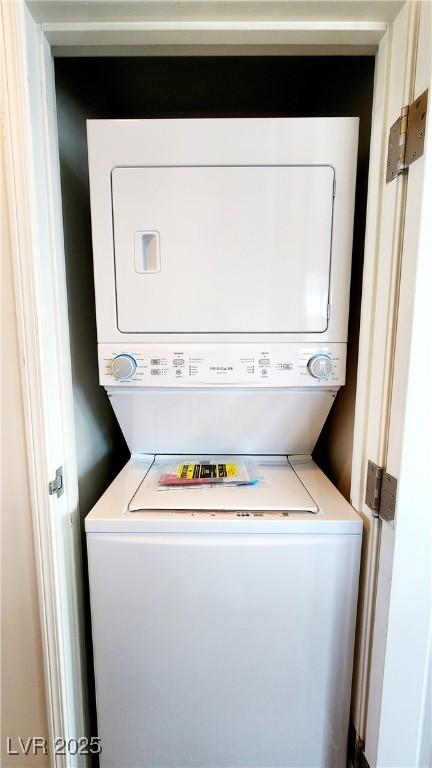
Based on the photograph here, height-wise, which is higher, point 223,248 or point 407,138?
point 407,138

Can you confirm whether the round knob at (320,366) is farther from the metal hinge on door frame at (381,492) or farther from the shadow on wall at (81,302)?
the shadow on wall at (81,302)

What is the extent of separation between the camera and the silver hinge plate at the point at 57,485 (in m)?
0.99

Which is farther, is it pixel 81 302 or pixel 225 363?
pixel 81 302

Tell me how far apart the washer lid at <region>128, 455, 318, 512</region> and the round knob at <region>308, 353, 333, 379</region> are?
1.34 ft

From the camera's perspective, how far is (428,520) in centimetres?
88

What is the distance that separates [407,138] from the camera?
85 cm

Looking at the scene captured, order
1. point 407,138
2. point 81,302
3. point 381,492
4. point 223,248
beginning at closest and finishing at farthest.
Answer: point 407,138
point 381,492
point 223,248
point 81,302

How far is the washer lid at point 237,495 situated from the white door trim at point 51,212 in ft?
0.88

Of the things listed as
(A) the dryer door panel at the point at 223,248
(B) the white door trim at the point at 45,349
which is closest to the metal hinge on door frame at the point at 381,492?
(A) the dryer door panel at the point at 223,248

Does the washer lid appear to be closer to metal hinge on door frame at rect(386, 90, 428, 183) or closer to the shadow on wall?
the shadow on wall

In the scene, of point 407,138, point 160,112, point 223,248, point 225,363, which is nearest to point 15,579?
point 225,363

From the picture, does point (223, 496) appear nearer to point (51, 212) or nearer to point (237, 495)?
point (237, 495)

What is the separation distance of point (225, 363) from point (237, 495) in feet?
1.45

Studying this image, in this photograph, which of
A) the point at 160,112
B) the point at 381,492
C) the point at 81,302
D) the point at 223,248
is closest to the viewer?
the point at 381,492
